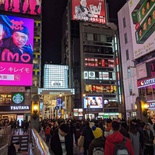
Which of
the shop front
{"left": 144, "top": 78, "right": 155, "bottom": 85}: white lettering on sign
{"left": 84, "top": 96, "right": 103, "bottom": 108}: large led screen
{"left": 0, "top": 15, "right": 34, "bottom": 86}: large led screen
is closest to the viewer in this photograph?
{"left": 144, "top": 78, "right": 155, "bottom": 85}: white lettering on sign

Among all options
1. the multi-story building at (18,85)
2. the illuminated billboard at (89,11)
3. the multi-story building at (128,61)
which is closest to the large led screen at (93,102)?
the multi-story building at (128,61)

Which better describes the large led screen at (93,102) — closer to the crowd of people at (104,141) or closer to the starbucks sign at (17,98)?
the starbucks sign at (17,98)

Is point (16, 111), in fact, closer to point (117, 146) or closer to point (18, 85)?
point (18, 85)

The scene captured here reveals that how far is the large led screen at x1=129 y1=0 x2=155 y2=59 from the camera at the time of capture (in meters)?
15.4

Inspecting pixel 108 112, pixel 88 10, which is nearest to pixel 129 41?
pixel 108 112

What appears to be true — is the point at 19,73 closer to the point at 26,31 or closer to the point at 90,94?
the point at 26,31

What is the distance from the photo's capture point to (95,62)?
2248 inches

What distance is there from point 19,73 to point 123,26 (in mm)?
20137

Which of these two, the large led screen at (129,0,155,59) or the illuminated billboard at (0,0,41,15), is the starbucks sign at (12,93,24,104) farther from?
the large led screen at (129,0,155,59)

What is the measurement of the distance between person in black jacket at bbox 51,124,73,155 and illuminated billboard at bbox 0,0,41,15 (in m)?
38.8

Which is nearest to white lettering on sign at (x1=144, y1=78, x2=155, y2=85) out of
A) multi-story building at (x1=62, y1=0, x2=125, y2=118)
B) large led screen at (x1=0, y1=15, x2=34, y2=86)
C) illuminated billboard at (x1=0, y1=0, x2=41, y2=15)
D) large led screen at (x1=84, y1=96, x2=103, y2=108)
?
large led screen at (x1=0, y1=15, x2=34, y2=86)

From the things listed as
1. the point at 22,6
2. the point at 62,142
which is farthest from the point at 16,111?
the point at 62,142

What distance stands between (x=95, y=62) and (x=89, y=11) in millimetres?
16577

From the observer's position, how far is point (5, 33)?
33.2 metres
